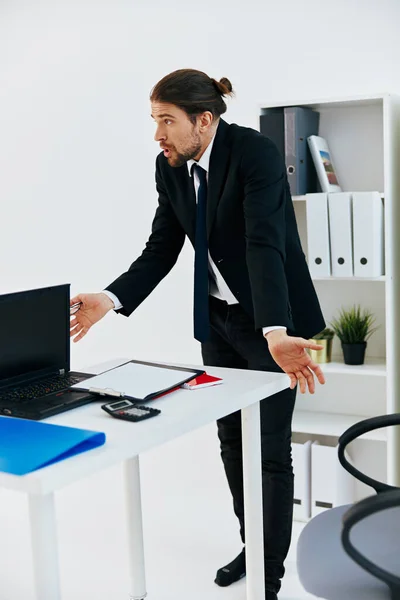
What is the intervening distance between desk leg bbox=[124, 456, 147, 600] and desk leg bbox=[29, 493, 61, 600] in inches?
32.4

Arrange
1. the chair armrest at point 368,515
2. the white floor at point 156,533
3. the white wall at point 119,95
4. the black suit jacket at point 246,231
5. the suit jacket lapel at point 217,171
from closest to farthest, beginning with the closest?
the chair armrest at point 368,515
the black suit jacket at point 246,231
the suit jacket lapel at point 217,171
the white floor at point 156,533
the white wall at point 119,95

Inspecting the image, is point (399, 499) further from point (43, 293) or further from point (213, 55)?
point (213, 55)

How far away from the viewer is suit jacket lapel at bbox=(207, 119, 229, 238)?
2.21 meters

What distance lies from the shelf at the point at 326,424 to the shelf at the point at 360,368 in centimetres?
22

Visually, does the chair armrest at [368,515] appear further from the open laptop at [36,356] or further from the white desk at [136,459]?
the open laptop at [36,356]

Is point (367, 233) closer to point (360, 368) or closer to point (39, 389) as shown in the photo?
point (360, 368)

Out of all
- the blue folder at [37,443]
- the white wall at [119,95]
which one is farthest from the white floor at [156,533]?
the blue folder at [37,443]

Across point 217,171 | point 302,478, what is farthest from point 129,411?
point 302,478

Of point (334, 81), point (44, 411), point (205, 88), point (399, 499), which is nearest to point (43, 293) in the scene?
point (44, 411)

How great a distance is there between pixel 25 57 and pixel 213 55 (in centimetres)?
106

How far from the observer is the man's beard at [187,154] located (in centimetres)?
219

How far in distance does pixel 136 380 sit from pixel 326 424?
4.28 feet

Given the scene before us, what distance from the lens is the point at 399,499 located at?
1.29m

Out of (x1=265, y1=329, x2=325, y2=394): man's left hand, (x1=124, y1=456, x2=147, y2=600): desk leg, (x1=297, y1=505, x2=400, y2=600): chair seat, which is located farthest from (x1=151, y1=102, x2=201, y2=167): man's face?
(x1=297, y1=505, x2=400, y2=600): chair seat
